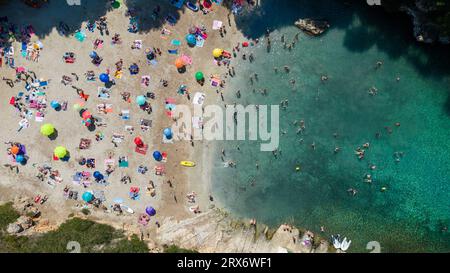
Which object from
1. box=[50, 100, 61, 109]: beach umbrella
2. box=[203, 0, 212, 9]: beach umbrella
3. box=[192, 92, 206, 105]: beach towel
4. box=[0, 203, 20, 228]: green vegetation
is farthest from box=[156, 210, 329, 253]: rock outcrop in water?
box=[203, 0, 212, 9]: beach umbrella

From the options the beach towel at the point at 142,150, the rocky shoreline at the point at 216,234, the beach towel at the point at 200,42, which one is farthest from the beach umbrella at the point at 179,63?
the rocky shoreline at the point at 216,234

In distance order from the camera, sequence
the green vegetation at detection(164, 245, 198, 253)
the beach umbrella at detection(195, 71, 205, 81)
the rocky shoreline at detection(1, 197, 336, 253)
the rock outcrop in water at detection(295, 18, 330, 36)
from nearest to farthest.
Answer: the green vegetation at detection(164, 245, 198, 253) → the rocky shoreline at detection(1, 197, 336, 253) → the rock outcrop in water at detection(295, 18, 330, 36) → the beach umbrella at detection(195, 71, 205, 81)

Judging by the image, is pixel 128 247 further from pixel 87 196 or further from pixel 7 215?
pixel 7 215

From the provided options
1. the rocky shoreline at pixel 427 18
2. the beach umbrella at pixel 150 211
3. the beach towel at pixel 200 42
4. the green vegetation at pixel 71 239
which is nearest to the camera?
the rocky shoreline at pixel 427 18

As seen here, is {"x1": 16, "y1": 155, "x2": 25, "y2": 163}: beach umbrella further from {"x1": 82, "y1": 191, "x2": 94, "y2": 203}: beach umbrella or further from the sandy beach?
{"x1": 82, "y1": 191, "x2": 94, "y2": 203}: beach umbrella

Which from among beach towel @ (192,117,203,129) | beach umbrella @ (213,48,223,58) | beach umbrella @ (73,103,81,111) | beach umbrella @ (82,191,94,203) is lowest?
beach umbrella @ (82,191,94,203)

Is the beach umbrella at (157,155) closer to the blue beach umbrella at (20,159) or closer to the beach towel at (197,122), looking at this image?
the beach towel at (197,122)

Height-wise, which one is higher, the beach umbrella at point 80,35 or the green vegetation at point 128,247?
the beach umbrella at point 80,35

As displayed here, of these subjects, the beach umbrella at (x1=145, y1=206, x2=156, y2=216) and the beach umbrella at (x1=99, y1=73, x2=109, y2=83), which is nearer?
the beach umbrella at (x1=99, y1=73, x2=109, y2=83)
